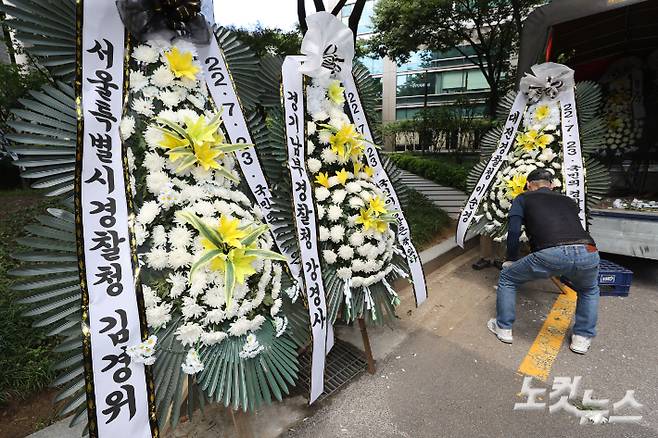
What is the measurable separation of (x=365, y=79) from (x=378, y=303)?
1836mm

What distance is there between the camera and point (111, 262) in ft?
4.63

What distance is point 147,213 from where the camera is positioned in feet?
4.95

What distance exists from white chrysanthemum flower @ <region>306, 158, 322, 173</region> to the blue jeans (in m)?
2.04

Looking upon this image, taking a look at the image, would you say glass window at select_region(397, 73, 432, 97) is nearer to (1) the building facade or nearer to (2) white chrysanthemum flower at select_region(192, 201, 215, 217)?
(1) the building facade

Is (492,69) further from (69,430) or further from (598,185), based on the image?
(69,430)

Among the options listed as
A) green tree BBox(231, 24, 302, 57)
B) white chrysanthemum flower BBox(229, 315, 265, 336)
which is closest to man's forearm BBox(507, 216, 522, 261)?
white chrysanthemum flower BBox(229, 315, 265, 336)

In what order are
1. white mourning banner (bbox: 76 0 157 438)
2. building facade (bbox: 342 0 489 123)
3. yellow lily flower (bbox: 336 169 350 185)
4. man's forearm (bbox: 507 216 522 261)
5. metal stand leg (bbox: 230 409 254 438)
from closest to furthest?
white mourning banner (bbox: 76 0 157 438) → metal stand leg (bbox: 230 409 254 438) → yellow lily flower (bbox: 336 169 350 185) → man's forearm (bbox: 507 216 522 261) → building facade (bbox: 342 0 489 123)

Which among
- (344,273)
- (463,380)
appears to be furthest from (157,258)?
(463,380)

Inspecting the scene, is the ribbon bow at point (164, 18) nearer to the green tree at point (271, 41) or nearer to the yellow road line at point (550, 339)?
the yellow road line at point (550, 339)

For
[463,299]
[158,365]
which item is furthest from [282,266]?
[463,299]

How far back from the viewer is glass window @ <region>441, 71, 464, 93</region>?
22562 mm

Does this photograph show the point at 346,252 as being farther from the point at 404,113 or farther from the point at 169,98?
the point at 404,113

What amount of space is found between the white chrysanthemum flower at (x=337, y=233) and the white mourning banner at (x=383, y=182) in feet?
2.05

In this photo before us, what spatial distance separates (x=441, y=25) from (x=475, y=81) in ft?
44.7
